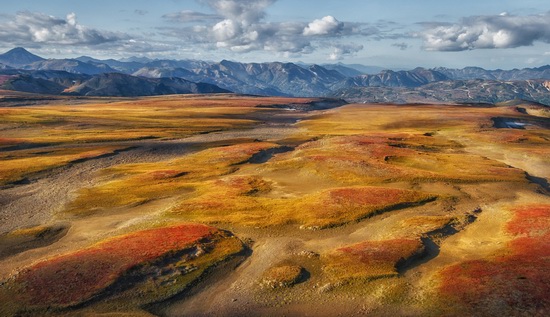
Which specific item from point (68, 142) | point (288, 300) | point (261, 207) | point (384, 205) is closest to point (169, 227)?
point (261, 207)

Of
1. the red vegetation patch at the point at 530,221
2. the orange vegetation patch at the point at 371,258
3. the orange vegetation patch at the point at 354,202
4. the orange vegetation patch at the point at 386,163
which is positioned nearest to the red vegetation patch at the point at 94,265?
the orange vegetation patch at the point at 354,202

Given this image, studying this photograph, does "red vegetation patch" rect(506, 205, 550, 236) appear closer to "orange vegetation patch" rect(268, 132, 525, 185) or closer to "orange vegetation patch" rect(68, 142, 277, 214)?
"orange vegetation patch" rect(268, 132, 525, 185)

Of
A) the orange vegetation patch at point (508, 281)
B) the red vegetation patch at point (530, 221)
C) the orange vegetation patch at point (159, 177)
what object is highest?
the orange vegetation patch at point (159, 177)

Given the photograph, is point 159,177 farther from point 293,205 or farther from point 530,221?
point 530,221

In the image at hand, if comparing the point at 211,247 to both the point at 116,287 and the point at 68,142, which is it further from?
the point at 68,142

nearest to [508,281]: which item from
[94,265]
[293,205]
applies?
[293,205]

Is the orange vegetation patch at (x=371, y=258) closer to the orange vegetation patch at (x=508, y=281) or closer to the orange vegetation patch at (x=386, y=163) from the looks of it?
the orange vegetation patch at (x=508, y=281)
